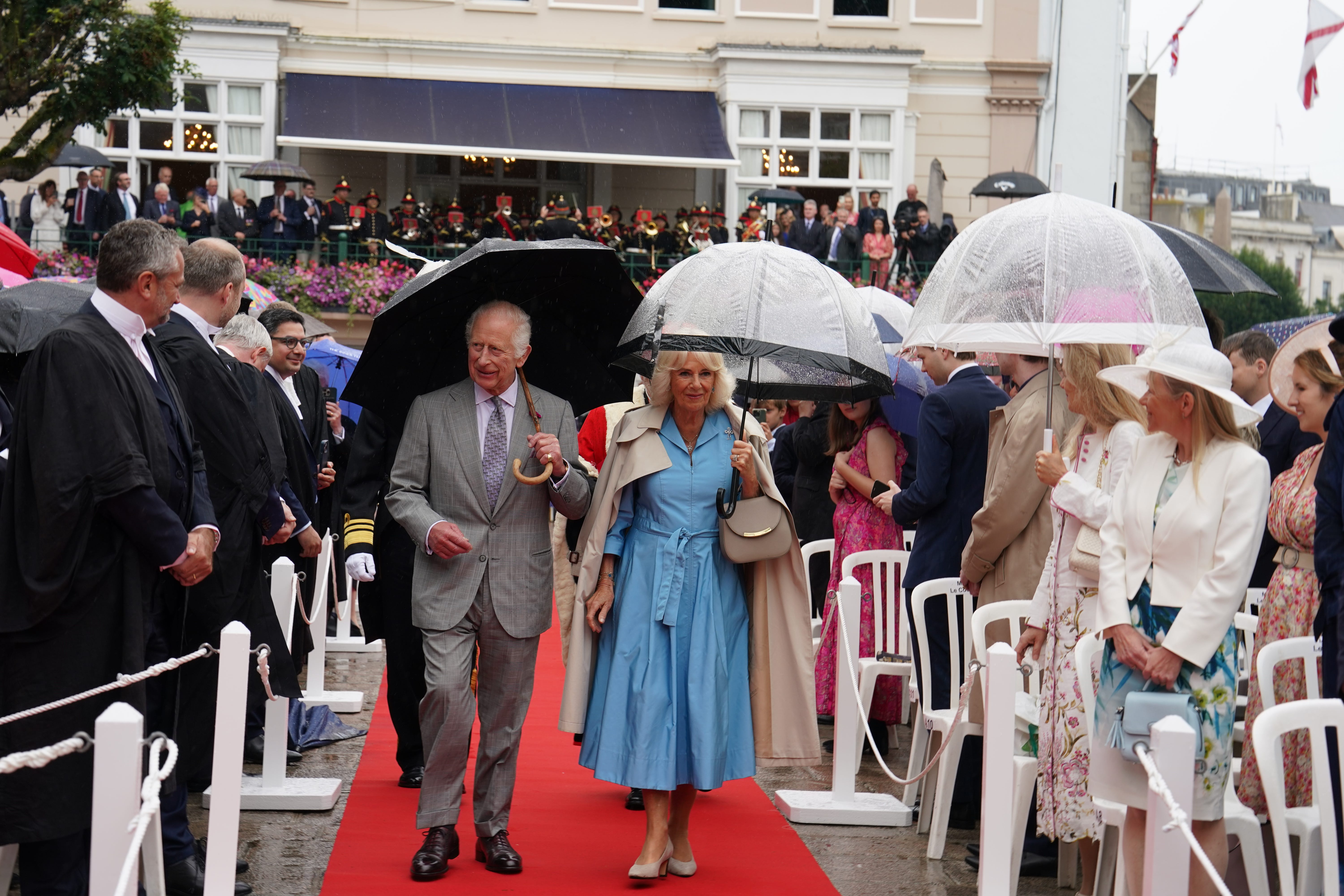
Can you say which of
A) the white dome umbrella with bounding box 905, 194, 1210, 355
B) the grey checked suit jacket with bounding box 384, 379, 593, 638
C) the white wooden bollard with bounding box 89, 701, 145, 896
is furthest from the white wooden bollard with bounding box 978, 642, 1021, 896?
the white wooden bollard with bounding box 89, 701, 145, 896

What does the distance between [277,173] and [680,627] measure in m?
16.9

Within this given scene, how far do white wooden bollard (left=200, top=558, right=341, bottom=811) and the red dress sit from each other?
8.87ft

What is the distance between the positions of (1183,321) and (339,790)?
13.1 ft

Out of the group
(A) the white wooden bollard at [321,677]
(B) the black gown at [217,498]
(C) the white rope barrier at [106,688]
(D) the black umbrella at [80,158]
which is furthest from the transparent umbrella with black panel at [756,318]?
(D) the black umbrella at [80,158]

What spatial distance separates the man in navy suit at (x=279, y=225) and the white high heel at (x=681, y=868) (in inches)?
647

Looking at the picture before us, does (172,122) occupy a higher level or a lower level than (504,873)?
higher

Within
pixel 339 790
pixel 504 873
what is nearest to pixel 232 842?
pixel 504 873

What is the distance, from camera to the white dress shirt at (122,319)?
434 centimetres

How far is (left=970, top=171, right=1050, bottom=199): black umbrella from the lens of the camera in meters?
20.4

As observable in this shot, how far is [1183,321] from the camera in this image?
4.92 m

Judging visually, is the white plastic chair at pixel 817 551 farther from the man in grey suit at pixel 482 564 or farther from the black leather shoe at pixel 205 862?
the black leather shoe at pixel 205 862

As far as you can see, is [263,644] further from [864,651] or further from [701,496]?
[864,651]

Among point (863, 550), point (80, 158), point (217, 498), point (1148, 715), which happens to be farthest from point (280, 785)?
point (80, 158)

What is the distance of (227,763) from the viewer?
4023mm
